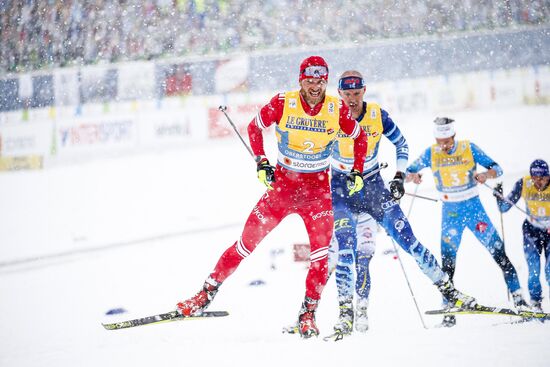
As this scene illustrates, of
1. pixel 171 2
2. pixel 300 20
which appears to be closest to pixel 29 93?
pixel 171 2

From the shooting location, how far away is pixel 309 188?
5148mm

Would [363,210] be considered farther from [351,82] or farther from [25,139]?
[25,139]

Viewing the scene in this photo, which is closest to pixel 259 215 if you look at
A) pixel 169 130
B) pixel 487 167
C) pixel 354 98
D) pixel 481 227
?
pixel 354 98

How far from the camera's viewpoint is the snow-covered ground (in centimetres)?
481

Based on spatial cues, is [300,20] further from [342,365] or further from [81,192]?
[342,365]

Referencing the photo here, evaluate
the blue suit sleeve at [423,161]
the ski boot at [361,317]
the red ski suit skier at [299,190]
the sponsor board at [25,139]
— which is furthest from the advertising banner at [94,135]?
the red ski suit skier at [299,190]

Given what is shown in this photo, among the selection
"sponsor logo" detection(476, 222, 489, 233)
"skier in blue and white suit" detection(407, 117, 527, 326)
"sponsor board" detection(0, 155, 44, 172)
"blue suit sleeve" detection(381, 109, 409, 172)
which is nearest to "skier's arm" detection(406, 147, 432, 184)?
"skier in blue and white suit" detection(407, 117, 527, 326)

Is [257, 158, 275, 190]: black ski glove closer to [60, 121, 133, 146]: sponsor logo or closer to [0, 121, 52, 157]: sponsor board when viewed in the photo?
[60, 121, 133, 146]: sponsor logo

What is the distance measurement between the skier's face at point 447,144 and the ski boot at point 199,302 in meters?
2.86

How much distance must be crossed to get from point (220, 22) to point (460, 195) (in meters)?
15.6

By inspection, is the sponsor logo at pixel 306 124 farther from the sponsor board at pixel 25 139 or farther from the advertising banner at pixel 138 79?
the sponsor board at pixel 25 139

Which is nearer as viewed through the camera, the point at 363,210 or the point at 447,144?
the point at 363,210

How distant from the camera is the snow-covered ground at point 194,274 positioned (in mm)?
4809

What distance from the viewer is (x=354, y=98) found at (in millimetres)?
5719
